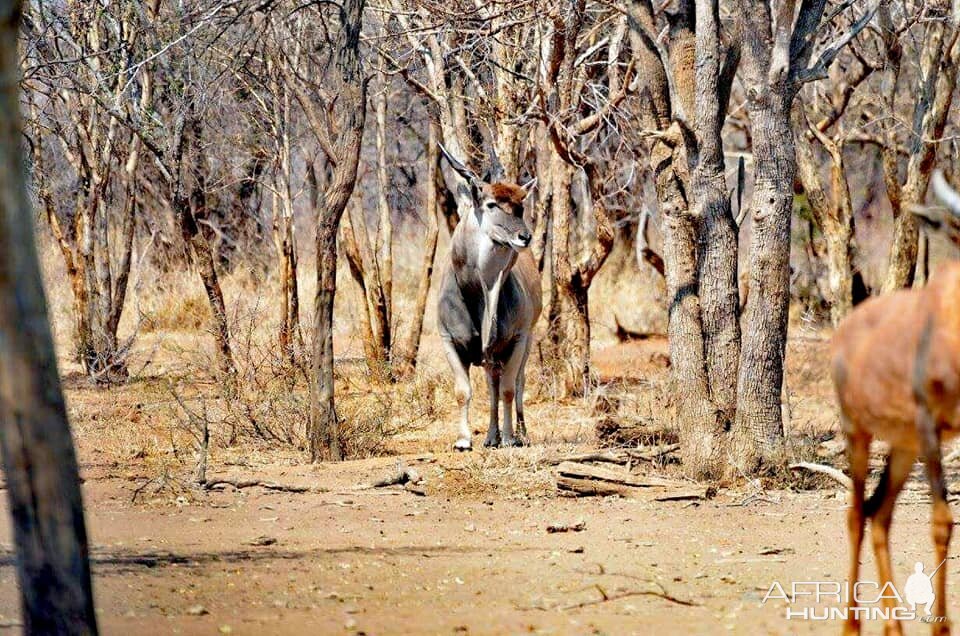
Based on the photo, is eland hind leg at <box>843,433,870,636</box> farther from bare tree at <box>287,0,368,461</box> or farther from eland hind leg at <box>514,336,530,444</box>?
eland hind leg at <box>514,336,530,444</box>

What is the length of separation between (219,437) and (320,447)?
1.33m

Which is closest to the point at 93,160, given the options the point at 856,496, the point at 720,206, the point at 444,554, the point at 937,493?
the point at 720,206

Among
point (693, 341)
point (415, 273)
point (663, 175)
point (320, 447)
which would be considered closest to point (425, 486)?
point (320, 447)

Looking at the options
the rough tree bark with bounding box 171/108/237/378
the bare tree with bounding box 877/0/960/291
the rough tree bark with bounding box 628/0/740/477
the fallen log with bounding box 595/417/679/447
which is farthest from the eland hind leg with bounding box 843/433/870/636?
the bare tree with bounding box 877/0/960/291

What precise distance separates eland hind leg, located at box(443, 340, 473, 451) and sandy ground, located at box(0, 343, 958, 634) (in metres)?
0.49

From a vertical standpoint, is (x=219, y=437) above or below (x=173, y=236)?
below

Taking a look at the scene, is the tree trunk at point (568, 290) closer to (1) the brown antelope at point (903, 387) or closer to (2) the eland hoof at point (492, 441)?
(2) the eland hoof at point (492, 441)

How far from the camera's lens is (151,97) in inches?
562

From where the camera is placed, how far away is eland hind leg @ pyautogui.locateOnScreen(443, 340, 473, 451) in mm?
10330

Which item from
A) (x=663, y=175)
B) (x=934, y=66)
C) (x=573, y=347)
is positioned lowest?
(x=573, y=347)

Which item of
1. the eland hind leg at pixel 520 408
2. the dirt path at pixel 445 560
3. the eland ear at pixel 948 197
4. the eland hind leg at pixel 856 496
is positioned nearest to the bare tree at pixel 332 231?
the dirt path at pixel 445 560

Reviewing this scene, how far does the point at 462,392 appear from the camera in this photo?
10.7 meters

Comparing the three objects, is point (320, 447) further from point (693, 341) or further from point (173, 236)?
point (173, 236)

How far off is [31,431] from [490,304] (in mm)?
7160
